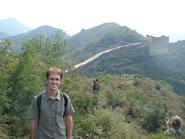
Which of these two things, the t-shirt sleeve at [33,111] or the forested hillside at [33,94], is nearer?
the t-shirt sleeve at [33,111]

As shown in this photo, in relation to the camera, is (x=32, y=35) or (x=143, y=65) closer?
(x=143, y=65)

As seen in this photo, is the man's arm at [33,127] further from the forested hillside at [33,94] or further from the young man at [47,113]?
the forested hillside at [33,94]

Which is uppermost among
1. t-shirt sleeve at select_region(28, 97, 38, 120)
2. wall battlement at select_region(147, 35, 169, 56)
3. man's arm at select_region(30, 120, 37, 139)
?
wall battlement at select_region(147, 35, 169, 56)

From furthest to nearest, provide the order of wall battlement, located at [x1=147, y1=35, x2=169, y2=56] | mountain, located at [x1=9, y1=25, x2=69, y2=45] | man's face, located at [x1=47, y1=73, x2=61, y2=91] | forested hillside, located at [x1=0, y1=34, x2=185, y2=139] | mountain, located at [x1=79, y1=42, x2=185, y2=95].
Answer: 1. wall battlement, located at [x1=147, y1=35, x2=169, y2=56]
2. mountain, located at [x1=79, y1=42, x2=185, y2=95]
3. mountain, located at [x1=9, y1=25, x2=69, y2=45]
4. forested hillside, located at [x1=0, y1=34, x2=185, y2=139]
5. man's face, located at [x1=47, y1=73, x2=61, y2=91]

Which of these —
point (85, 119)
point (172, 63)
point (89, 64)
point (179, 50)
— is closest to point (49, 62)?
point (85, 119)

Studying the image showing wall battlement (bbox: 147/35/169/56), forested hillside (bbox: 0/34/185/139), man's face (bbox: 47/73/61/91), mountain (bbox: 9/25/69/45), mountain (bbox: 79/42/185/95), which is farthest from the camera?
wall battlement (bbox: 147/35/169/56)

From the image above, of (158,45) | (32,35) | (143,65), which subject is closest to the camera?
(143,65)

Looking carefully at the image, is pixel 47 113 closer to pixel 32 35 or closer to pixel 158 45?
pixel 32 35

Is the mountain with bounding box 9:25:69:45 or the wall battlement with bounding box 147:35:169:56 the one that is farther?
the wall battlement with bounding box 147:35:169:56

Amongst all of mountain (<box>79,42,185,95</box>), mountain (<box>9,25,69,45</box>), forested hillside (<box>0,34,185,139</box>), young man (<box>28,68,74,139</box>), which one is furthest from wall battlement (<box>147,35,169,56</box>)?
young man (<box>28,68,74,139</box>)

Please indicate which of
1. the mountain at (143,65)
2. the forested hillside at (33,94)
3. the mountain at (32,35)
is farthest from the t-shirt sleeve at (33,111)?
the mountain at (143,65)

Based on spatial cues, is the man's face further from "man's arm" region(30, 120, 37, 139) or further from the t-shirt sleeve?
"man's arm" region(30, 120, 37, 139)

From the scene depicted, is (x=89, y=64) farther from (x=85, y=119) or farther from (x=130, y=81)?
(x=85, y=119)

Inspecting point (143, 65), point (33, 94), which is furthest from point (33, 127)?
point (143, 65)
